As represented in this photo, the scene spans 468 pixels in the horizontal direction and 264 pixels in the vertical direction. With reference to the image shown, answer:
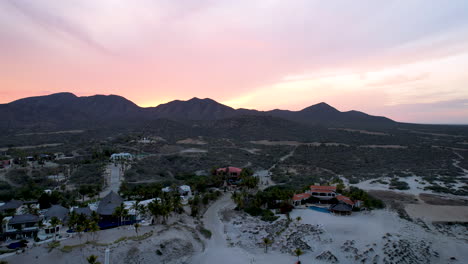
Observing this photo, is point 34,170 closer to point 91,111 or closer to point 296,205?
point 296,205

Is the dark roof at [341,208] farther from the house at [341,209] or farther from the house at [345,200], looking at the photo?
the house at [345,200]

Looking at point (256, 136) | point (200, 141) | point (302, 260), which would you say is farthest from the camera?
point (256, 136)

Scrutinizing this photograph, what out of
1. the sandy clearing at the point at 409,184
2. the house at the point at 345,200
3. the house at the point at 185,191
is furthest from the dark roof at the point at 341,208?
the house at the point at 185,191

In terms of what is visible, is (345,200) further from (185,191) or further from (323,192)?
(185,191)

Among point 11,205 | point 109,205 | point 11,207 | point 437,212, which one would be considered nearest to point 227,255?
point 109,205

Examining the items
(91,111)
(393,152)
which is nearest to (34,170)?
(393,152)

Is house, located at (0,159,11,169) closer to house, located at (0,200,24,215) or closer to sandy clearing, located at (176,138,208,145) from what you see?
house, located at (0,200,24,215)
